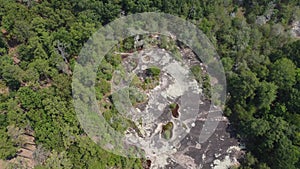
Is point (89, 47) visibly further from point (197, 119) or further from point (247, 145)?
point (247, 145)

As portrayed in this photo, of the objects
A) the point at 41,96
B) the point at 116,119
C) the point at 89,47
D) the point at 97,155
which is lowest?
the point at 97,155

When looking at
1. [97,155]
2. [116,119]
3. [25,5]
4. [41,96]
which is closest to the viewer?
[97,155]

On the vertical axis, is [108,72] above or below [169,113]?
above

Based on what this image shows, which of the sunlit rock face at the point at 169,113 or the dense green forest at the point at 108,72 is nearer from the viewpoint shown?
the dense green forest at the point at 108,72

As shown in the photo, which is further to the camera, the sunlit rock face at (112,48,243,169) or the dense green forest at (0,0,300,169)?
the sunlit rock face at (112,48,243,169)

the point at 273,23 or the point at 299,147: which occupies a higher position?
the point at 273,23

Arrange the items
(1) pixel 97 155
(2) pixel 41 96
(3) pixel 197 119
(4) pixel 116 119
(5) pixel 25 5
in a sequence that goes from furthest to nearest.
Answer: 1. (5) pixel 25 5
2. (3) pixel 197 119
3. (4) pixel 116 119
4. (2) pixel 41 96
5. (1) pixel 97 155

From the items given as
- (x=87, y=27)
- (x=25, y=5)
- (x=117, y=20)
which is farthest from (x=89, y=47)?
(x=25, y=5)

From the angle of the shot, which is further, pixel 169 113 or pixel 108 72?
pixel 108 72
